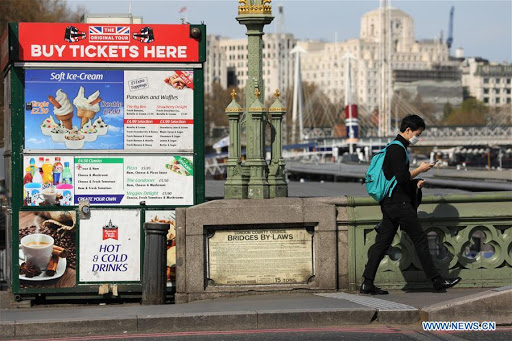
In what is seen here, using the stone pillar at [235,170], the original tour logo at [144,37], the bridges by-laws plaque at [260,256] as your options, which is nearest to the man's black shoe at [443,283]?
the bridges by-laws plaque at [260,256]

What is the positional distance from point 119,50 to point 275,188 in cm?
254

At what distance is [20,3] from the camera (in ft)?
217

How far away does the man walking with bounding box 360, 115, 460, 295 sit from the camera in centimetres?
1409

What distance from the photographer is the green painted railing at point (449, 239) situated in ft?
49.4

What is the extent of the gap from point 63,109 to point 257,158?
2389mm

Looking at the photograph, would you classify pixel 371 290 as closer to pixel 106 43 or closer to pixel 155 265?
pixel 155 265

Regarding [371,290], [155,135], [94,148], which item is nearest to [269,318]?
[371,290]

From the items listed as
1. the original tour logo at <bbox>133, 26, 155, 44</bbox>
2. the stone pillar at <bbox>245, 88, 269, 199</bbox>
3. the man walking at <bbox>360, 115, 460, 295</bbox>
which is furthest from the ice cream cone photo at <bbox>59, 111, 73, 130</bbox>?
the man walking at <bbox>360, 115, 460, 295</bbox>

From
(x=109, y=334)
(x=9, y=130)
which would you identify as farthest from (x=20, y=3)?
(x=109, y=334)

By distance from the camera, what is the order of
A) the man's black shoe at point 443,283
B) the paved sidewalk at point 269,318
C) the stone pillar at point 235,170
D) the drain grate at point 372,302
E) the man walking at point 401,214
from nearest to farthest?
the paved sidewalk at point 269,318 < the drain grate at point 372,302 < the man walking at point 401,214 < the man's black shoe at point 443,283 < the stone pillar at point 235,170

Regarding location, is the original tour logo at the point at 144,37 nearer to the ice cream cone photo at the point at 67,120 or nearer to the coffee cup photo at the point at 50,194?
the ice cream cone photo at the point at 67,120

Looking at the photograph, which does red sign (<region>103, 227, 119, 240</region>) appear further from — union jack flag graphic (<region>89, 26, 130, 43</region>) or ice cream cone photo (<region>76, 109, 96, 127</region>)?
union jack flag graphic (<region>89, 26, 130, 43</region>)

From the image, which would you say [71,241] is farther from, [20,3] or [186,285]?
[20,3]

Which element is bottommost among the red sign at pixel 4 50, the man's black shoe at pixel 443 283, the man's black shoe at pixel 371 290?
the man's black shoe at pixel 371 290
